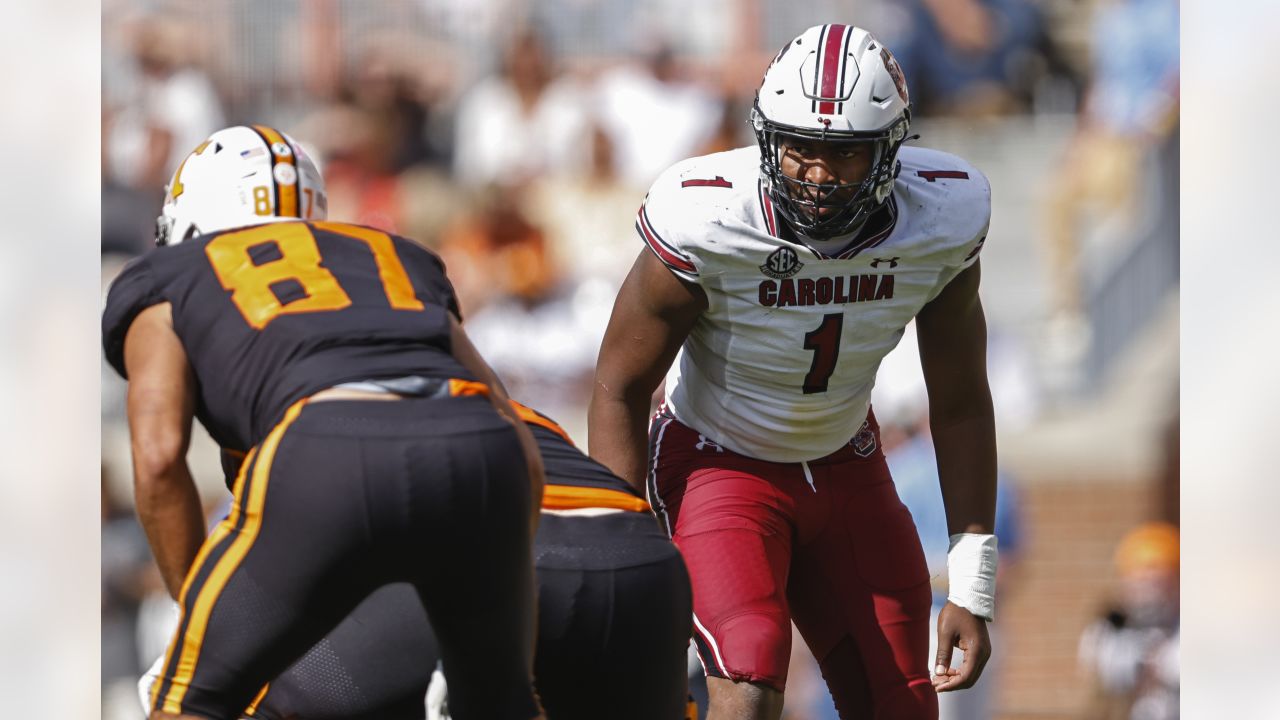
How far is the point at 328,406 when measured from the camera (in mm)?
2781

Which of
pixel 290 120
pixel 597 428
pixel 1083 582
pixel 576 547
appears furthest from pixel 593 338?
pixel 576 547

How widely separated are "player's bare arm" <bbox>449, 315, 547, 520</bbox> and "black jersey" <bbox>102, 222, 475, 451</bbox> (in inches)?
1.7

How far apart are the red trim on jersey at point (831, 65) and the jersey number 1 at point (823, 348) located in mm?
480

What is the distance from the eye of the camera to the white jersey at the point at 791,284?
3662 millimetres

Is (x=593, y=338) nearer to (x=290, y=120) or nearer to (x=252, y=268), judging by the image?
(x=290, y=120)

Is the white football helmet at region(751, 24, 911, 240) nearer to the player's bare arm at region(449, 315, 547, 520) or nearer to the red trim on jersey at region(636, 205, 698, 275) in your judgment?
the red trim on jersey at region(636, 205, 698, 275)

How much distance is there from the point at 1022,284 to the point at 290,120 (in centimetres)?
456

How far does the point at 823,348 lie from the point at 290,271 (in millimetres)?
1321

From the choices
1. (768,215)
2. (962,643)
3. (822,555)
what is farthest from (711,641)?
(768,215)

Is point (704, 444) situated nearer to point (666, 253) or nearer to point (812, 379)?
point (812, 379)

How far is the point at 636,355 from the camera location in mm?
3732

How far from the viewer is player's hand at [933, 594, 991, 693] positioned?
380cm

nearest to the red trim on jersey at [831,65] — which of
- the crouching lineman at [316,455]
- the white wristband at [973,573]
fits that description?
the crouching lineman at [316,455]

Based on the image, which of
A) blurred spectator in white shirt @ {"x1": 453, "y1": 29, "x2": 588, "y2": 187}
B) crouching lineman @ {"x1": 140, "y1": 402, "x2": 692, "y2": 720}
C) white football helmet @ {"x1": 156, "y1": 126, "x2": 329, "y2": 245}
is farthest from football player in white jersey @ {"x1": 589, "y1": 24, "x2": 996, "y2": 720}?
blurred spectator in white shirt @ {"x1": 453, "y1": 29, "x2": 588, "y2": 187}
